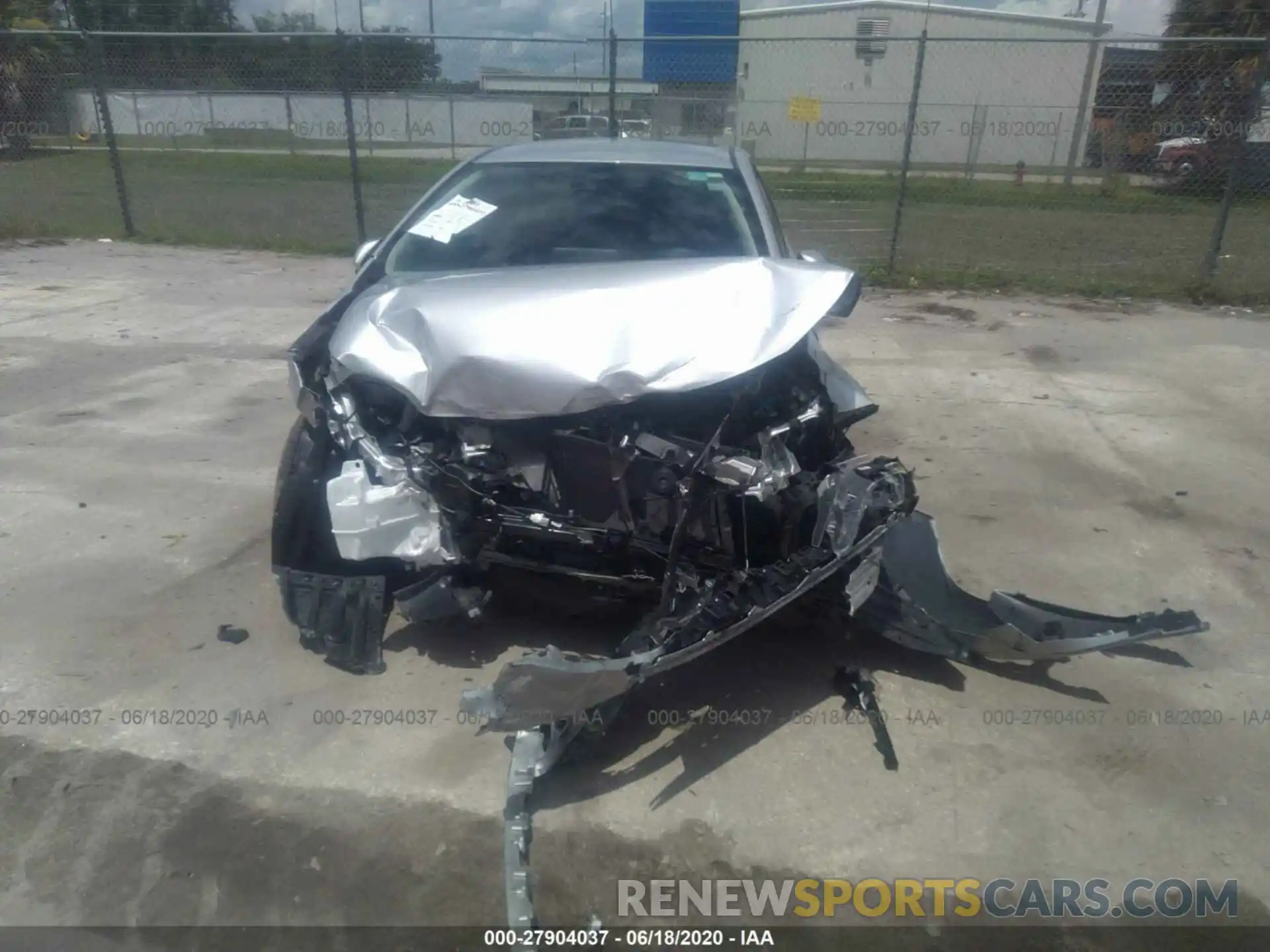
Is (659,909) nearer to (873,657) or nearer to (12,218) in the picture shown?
(873,657)

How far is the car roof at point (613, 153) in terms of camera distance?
15.3ft

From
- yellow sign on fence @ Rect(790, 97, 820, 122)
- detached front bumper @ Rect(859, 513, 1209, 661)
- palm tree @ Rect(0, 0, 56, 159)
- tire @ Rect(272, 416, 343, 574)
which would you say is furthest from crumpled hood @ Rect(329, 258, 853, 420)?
palm tree @ Rect(0, 0, 56, 159)

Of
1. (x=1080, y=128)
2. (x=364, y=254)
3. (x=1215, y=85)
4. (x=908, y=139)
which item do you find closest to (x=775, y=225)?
(x=364, y=254)

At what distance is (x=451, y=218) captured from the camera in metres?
4.40

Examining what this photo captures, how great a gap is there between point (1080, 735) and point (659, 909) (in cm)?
155

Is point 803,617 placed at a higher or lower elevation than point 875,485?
lower

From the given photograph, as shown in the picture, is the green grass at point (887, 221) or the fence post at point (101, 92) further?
the fence post at point (101, 92)

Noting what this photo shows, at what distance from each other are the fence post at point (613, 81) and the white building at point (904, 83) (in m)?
→ 4.93

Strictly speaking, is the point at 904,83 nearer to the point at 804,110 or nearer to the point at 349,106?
the point at 804,110

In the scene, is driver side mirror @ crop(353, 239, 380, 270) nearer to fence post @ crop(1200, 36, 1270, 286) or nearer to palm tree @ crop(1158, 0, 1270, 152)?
palm tree @ crop(1158, 0, 1270, 152)

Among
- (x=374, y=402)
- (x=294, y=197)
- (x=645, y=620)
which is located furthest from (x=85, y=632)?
(x=294, y=197)

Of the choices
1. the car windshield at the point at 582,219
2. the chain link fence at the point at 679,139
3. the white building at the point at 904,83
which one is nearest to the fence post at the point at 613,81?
the chain link fence at the point at 679,139

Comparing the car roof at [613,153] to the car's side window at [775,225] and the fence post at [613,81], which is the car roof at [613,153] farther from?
the fence post at [613,81]

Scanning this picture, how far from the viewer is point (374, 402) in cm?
327
